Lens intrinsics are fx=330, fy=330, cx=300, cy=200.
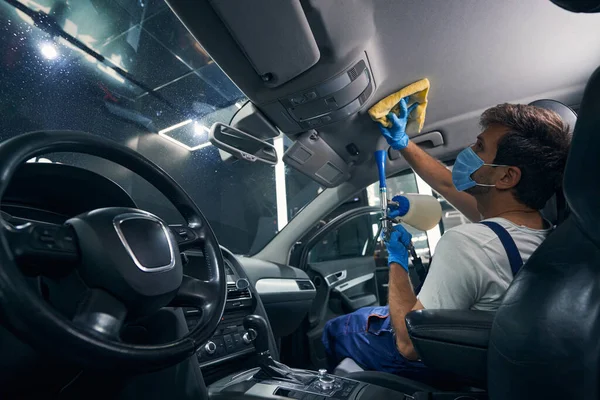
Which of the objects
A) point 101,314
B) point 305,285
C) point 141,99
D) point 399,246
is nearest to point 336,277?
point 305,285

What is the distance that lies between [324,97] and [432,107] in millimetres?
738

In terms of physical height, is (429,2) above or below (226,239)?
above

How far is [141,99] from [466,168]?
221 centimetres

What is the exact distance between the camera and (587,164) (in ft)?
1.51

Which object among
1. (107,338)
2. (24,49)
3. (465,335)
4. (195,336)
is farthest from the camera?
(24,49)

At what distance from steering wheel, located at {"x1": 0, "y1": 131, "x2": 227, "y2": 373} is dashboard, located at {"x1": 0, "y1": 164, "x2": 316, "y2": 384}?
95 mm

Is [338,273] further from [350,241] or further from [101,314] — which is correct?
[101,314]

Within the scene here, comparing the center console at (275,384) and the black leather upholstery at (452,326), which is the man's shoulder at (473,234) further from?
the center console at (275,384)

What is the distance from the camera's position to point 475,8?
1.23 metres

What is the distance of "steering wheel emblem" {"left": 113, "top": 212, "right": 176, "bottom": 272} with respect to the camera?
557mm

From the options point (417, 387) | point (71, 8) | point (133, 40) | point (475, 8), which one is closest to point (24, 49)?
point (71, 8)

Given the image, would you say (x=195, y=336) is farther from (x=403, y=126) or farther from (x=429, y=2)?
(x=403, y=126)

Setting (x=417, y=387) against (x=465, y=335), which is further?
(x=417, y=387)

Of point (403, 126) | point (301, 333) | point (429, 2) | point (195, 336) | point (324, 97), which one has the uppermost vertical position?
point (429, 2)
